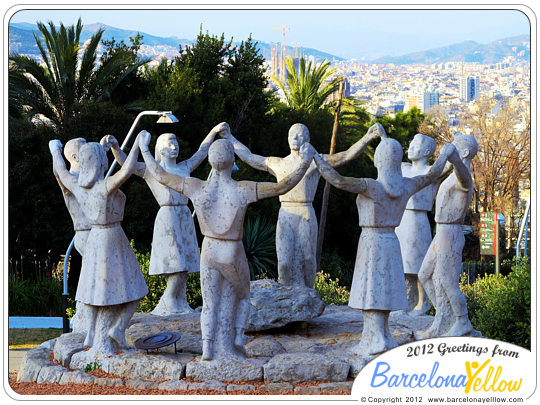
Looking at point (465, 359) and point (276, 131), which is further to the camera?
point (276, 131)

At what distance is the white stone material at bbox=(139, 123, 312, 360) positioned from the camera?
8.70 meters

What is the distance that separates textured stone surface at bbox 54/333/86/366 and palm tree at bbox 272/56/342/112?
82.5 ft

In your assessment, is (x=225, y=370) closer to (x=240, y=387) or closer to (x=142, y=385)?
(x=240, y=387)

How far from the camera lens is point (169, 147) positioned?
1135 centimetres

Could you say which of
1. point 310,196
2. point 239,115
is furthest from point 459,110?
point 310,196

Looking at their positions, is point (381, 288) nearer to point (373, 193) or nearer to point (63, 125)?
point (373, 193)

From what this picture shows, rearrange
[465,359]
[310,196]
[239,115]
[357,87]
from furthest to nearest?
[357,87]
[239,115]
[310,196]
[465,359]

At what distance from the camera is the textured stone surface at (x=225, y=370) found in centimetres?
864

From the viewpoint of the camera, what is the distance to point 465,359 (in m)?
8.13

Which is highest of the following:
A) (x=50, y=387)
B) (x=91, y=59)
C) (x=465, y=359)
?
(x=91, y=59)

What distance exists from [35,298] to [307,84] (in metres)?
18.1

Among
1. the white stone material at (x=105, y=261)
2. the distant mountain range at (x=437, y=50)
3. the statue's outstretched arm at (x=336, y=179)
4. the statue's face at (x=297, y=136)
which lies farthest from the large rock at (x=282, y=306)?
the distant mountain range at (x=437, y=50)

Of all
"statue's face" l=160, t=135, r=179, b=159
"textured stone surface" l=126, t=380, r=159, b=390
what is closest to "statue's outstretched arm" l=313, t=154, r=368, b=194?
"textured stone surface" l=126, t=380, r=159, b=390

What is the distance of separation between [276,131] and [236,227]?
1839 centimetres
